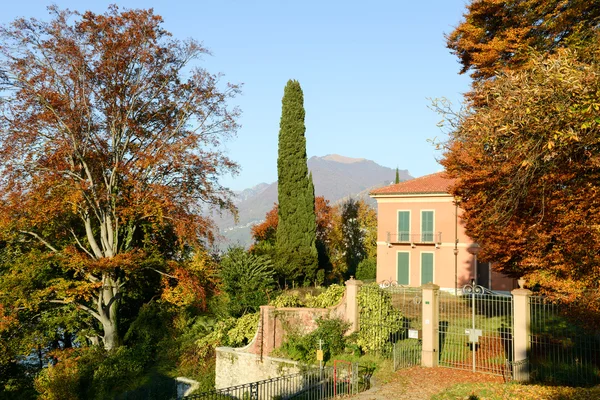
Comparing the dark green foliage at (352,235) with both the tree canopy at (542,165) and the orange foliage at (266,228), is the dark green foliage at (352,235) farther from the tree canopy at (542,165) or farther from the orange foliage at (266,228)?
the tree canopy at (542,165)

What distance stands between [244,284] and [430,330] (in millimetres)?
8092

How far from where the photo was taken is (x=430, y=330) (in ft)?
49.9

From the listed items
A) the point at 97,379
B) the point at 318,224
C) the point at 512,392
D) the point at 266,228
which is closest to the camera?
the point at 512,392

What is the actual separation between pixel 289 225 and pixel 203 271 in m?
Answer: 10.7

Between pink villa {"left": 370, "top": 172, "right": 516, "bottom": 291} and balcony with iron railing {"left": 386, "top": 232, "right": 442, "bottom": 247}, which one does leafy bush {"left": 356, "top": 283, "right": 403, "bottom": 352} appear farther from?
balcony with iron railing {"left": 386, "top": 232, "right": 442, "bottom": 247}

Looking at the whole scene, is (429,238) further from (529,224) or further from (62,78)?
(62,78)

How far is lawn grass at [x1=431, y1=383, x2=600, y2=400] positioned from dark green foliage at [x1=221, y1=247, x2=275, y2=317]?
1001 cm

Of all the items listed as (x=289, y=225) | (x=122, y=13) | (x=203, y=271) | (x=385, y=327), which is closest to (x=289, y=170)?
(x=289, y=225)

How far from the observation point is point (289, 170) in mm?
31812

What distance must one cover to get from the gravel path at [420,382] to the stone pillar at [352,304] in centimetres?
279

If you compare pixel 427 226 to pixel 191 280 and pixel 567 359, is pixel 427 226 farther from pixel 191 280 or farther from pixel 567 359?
pixel 567 359

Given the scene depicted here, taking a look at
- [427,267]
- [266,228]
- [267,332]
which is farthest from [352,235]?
[267,332]

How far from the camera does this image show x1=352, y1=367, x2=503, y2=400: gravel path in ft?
41.1

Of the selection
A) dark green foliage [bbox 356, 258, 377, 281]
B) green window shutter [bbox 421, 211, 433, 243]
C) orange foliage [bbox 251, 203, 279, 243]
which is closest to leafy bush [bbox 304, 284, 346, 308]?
green window shutter [bbox 421, 211, 433, 243]
